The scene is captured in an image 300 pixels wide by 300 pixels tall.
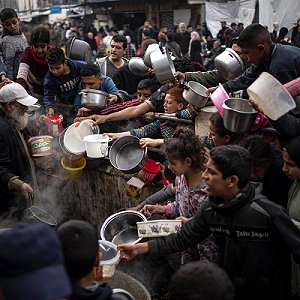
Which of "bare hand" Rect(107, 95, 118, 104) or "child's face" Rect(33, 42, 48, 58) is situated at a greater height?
"child's face" Rect(33, 42, 48, 58)

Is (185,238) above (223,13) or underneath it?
above

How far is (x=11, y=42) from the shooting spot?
6633 millimetres

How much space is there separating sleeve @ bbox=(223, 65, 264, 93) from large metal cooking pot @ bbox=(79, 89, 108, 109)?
1.56 m

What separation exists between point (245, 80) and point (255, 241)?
2.05 meters

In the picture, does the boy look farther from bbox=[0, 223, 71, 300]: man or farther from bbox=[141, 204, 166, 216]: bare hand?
bbox=[0, 223, 71, 300]: man

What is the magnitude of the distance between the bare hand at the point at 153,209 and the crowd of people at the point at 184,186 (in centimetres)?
1

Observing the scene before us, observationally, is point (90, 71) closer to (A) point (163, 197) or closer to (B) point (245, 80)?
(B) point (245, 80)

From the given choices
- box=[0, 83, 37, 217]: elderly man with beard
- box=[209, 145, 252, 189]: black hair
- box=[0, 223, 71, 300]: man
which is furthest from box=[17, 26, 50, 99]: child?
box=[0, 223, 71, 300]: man

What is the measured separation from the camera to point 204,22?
2427cm

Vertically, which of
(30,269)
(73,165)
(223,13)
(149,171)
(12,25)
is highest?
(30,269)

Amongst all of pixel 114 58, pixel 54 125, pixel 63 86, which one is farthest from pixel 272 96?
pixel 114 58

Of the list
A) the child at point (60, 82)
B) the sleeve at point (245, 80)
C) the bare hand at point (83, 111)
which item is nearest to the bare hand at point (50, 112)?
the child at point (60, 82)

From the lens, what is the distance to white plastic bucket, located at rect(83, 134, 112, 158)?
4777 mm

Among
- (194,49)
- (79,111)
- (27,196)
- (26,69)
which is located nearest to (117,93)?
(79,111)
